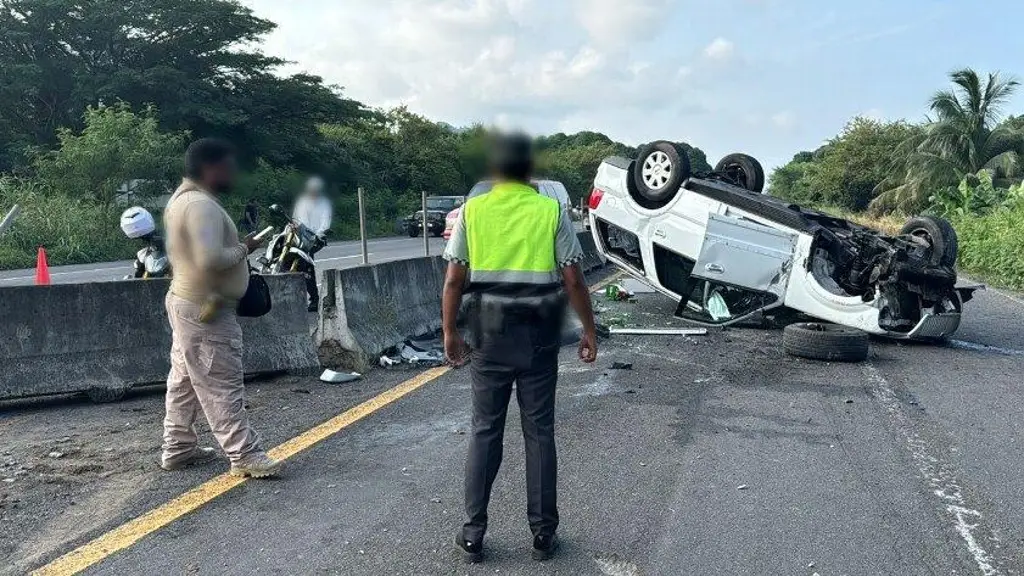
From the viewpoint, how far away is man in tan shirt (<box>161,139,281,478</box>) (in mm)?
4422

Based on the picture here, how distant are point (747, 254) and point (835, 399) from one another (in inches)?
109

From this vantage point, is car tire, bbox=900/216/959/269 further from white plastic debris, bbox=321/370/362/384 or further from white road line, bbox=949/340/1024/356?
white plastic debris, bbox=321/370/362/384

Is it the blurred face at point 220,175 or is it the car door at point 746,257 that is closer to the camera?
the blurred face at point 220,175

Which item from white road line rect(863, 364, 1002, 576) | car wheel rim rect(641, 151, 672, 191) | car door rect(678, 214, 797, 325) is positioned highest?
car wheel rim rect(641, 151, 672, 191)

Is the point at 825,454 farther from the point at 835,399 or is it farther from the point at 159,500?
the point at 159,500

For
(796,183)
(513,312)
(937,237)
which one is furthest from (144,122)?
(796,183)

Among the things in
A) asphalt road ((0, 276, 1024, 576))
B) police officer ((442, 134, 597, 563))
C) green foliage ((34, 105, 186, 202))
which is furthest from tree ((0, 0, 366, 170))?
police officer ((442, 134, 597, 563))

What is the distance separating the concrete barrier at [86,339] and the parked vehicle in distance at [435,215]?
76.5 ft

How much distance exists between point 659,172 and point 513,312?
261 inches

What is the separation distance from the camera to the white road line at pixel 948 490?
12.0 feet

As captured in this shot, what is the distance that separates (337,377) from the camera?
676 centimetres

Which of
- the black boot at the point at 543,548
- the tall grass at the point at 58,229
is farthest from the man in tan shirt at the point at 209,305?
the tall grass at the point at 58,229

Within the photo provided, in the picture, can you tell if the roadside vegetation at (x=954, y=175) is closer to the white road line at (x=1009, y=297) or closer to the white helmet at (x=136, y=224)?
the white road line at (x=1009, y=297)

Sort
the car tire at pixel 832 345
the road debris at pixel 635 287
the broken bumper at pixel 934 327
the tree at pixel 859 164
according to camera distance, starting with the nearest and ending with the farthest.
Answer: the car tire at pixel 832 345 < the broken bumper at pixel 934 327 < the road debris at pixel 635 287 < the tree at pixel 859 164
